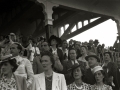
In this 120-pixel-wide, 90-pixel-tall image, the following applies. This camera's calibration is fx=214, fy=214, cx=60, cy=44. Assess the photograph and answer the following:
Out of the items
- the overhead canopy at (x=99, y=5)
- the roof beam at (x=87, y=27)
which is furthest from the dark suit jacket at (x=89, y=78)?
the roof beam at (x=87, y=27)

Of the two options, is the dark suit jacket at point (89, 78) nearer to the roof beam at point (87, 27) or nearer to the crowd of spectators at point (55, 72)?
the crowd of spectators at point (55, 72)

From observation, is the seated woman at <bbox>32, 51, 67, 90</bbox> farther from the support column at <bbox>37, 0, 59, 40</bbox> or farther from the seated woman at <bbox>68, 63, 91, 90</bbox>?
the support column at <bbox>37, 0, 59, 40</bbox>

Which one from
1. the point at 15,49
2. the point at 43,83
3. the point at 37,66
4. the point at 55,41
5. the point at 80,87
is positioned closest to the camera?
the point at 43,83

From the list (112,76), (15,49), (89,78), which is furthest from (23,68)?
(112,76)

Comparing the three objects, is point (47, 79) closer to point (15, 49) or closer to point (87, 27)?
point (15, 49)

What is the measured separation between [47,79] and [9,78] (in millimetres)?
596

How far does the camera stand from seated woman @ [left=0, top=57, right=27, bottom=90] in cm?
324

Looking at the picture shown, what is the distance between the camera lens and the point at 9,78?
130 inches

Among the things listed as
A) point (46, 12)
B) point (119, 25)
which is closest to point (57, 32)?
point (119, 25)

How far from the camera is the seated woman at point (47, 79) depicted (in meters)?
3.38

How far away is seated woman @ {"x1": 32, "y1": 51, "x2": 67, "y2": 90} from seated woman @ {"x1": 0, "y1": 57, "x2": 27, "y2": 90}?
0.22 metres

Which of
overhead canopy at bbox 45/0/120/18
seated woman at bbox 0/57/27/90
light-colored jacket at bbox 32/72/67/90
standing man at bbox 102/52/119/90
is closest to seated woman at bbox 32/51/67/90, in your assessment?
light-colored jacket at bbox 32/72/67/90

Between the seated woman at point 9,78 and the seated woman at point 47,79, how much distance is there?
8.7 inches

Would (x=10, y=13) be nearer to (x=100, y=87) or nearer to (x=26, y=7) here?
(x=26, y=7)
